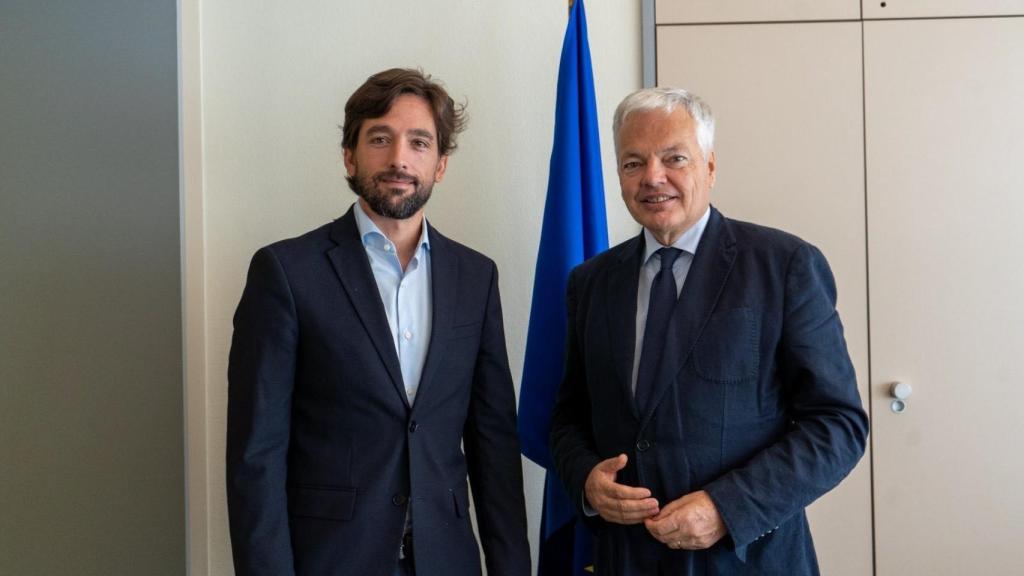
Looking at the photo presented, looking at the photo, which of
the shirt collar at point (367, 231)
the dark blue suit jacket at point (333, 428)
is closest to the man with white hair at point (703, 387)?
the dark blue suit jacket at point (333, 428)

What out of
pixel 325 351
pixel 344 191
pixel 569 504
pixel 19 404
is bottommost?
pixel 569 504

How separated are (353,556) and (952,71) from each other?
2.26 metres

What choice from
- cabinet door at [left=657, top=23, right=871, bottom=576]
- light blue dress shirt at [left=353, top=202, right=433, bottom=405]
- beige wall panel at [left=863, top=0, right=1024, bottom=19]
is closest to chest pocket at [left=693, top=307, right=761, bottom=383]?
light blue dress shirt at [left=353, top=202, right=433, bottom=405]

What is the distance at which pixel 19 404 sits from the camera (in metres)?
1.96

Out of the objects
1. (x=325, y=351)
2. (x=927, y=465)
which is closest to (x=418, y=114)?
(x=325, y=351)

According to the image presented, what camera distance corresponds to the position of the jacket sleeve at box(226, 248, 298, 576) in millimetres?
1600

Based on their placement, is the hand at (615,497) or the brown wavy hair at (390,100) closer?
the hand at (615,497)

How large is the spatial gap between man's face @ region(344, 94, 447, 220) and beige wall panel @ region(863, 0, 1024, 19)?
1550 millimetres

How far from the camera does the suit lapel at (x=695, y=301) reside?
160 cm

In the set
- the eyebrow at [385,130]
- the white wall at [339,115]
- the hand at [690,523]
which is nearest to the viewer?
the hand at [690,523]

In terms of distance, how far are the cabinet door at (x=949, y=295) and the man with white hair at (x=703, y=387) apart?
1.01 metres

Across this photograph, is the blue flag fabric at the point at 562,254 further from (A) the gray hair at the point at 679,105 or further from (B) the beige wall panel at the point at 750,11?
(A) the gray hair at the point at 679,105

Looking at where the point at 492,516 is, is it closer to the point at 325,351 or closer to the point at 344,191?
the point at 325,351

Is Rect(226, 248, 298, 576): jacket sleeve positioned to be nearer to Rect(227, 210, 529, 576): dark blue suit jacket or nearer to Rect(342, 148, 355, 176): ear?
Rect(227, 210, 529, 576): dark blue suit jacket
